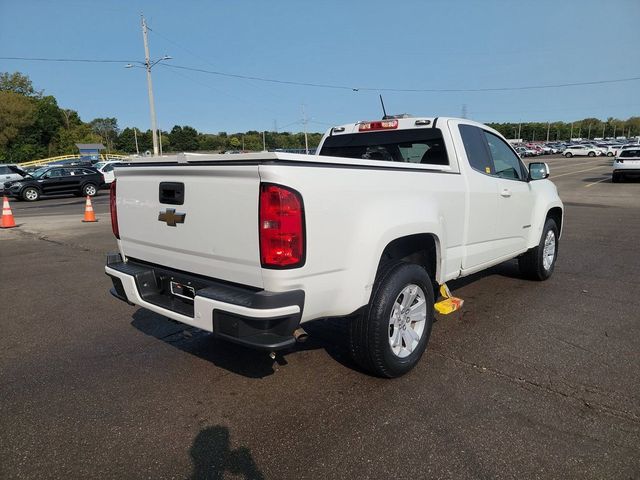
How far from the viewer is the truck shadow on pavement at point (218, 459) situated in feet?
7.67

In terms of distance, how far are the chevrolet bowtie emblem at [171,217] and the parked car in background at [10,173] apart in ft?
76.2

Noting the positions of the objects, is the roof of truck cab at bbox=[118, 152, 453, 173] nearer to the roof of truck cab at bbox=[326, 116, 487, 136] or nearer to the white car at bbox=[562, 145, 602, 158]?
the roof of truck cab at bbox=[326, 116, 487, 136]

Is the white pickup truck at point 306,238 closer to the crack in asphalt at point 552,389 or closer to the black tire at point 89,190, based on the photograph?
the crack in asphalt at point 552,389

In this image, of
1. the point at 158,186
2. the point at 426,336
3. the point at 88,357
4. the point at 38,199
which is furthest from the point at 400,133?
the point at 38,199

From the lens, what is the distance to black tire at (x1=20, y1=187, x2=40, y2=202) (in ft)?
66.2

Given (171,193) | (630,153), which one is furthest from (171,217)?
(630,153)

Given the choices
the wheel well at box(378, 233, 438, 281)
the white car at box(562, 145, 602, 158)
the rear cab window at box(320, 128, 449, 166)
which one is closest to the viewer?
the wheel well at box(378, 233, 438, 281)

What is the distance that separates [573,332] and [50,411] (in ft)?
13.9

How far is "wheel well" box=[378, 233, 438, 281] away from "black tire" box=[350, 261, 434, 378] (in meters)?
0.15

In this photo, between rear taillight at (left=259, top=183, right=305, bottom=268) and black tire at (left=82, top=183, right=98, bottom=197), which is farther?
black tire at (left=82, top=183, right=98, bottom=197)

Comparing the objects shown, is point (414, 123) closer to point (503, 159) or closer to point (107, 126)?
point (503, 159)

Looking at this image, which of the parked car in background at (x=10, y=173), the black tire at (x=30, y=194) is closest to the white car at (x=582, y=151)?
the black tire at (x=30, y=194)

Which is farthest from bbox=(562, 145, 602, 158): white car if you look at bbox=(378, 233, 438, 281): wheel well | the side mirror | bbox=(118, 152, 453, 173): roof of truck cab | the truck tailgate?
the truck tailgate

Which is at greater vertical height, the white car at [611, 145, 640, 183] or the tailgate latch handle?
the tailgate latch handle
